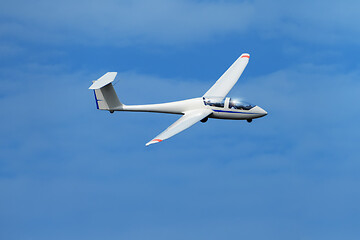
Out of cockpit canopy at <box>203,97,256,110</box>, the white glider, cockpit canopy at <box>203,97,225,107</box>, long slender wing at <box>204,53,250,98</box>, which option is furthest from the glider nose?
long slender wing at <box>204,53,250,98</box>

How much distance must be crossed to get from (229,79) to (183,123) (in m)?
8.54

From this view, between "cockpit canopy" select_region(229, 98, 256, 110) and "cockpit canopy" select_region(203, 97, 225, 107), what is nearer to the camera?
"cockpit canopy" select_region(229, 98, 256, 110)

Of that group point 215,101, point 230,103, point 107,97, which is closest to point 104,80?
point 107,97

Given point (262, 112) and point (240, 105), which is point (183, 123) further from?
point (262, 112)

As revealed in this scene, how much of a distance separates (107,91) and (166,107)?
15.7 ft

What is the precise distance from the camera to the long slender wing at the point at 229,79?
162ft

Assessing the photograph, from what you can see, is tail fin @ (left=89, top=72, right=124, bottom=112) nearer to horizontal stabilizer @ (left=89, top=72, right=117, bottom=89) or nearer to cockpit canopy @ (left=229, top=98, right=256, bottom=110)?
horizontal stabilizer @ (left=89, top=72, right=117, bottom=89)

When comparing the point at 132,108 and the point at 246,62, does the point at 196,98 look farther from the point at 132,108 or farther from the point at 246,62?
the point at 246,62

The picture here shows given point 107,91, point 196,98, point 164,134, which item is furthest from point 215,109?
point 107,91

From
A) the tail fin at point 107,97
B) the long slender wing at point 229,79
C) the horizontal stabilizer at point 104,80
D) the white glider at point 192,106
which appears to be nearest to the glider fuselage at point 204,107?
the white glider at point 192,106

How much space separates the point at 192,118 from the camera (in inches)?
1781

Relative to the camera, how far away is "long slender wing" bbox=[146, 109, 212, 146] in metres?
42.1

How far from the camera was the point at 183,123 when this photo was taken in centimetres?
4447

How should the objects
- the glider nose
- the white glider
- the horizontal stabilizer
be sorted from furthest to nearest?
the horizontal stabilizer
the glider nose
the white glider
